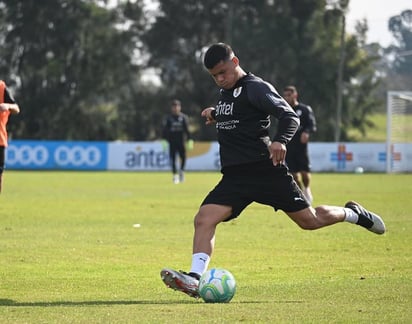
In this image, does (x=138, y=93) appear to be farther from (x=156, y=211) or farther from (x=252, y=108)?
(x=252, y=108)

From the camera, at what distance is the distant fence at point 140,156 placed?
43031 millimetres

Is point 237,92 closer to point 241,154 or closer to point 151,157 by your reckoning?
point 241,154

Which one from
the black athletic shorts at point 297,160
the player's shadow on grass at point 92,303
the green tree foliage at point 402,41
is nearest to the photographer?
the player's shadow on grass at point 92,303

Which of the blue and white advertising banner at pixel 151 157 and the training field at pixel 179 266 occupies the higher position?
the blue and white advertising banner at pixel 151 157

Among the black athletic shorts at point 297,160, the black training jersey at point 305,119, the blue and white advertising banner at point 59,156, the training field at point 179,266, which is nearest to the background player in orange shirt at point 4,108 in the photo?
the training field at point 179,266

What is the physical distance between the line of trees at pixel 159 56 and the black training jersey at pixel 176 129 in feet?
84.7

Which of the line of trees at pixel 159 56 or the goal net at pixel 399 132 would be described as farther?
the line of trees at pixel 159 56

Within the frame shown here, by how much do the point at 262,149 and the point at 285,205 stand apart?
0.53 metres

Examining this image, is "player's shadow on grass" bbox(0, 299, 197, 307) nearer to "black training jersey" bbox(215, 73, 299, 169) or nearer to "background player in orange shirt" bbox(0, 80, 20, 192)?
"black training jersey" bbox(215, 73, 299, 169)

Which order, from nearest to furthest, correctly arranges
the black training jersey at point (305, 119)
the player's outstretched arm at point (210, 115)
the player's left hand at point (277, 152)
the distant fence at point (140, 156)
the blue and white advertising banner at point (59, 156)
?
the player's left hand at point (277, 152) → the player's outstretched arm at point (210, 115) → the black training jersey at point (305, 119) → the distant fence at point (140, 156) → the blue and white advertising banner at point (59, 156)

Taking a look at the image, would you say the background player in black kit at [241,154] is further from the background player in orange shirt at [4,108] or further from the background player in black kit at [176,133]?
the background player in black kit at [176,133]

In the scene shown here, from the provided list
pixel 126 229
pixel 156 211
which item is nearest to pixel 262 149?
pixel 126 229

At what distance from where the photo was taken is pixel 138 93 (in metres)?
62.3

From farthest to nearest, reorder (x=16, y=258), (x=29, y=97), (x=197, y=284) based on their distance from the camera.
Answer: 1. (x=29, y=97)
2. (x=16, y=258)
3. (x=197, y=284)
